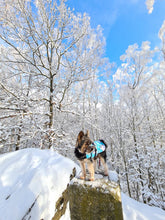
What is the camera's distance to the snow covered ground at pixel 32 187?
162 centimetres

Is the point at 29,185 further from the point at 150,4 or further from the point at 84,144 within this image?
the point at 150,4

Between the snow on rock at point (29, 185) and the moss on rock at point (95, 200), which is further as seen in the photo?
the snow on rock at point (29, 185)

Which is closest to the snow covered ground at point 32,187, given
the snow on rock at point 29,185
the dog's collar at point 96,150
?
the snow on rock at point 29,185

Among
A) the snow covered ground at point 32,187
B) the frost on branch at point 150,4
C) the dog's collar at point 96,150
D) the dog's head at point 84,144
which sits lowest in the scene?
the snow covered ground at point 32,187

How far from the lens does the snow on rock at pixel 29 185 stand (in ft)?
5.29

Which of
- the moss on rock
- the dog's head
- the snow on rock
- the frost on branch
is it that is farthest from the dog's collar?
the frost on branch

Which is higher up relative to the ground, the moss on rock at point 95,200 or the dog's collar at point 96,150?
the dog's collar at point 96,150

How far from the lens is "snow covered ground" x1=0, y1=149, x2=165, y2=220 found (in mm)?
1624

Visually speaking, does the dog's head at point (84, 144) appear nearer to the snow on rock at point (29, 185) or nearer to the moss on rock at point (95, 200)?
the moss on rock at point (95, 200)

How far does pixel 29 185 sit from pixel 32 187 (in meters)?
0.07

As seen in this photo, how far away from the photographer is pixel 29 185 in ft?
6.36

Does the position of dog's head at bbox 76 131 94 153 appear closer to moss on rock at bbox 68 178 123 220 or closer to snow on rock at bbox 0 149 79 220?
moss on rock at bbox 68 178 123 220

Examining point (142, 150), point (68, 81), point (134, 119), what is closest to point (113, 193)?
point (68, 81)

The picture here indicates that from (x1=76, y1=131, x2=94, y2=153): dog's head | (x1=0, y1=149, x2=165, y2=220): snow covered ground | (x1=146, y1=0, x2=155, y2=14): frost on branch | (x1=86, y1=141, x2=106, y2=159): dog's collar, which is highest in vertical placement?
(x1=146, y1=0, x2=155, y2=14): frost on branch
